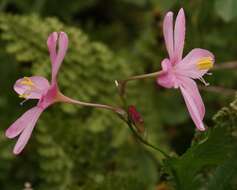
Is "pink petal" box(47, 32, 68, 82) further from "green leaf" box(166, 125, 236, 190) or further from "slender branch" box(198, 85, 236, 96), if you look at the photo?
"slender branch" box(198, 85, 236, 96)

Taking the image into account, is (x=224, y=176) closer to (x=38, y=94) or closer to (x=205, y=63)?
(x=205, y=63)

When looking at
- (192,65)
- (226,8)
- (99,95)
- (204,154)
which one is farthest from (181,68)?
(99,95)

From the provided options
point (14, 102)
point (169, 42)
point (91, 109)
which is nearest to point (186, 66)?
point (169, 42)

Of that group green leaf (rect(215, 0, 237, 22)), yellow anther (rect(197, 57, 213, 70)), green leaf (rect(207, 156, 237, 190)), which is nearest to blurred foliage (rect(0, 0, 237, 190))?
green leaf (rect(215, 0, 237, 22))

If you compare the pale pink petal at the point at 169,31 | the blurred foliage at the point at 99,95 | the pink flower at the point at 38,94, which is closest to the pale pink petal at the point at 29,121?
the pink flower at the point at 38,94

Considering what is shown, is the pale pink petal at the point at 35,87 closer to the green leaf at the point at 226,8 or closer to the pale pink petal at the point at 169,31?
the pale pink petal at the point at 169,31
